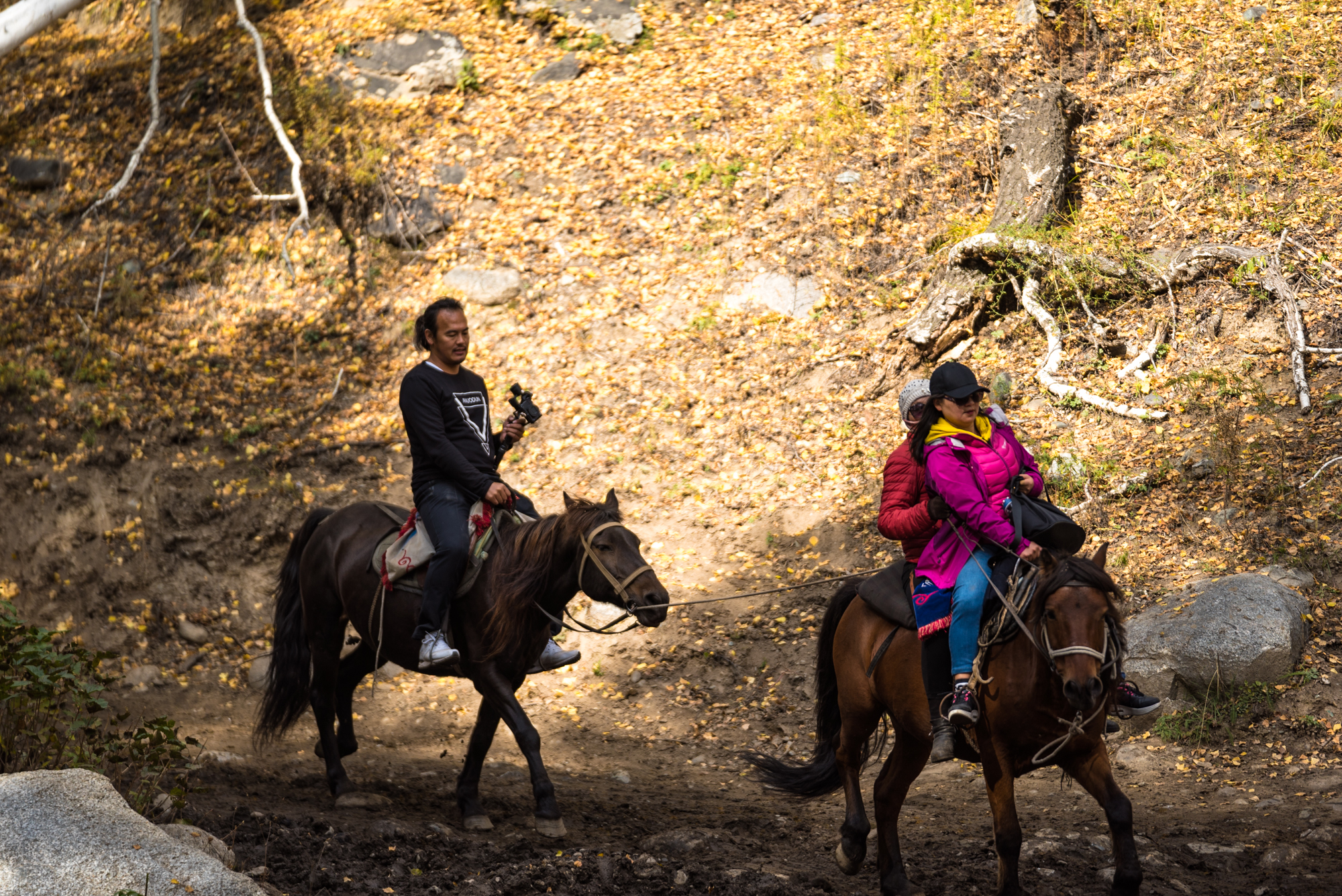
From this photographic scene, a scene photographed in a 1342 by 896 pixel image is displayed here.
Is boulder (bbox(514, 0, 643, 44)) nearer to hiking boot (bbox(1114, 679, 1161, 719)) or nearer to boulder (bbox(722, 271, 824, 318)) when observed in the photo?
boulder (bbox(722, 271, 824, 318))

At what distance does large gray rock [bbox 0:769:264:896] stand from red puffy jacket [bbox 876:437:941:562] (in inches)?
135

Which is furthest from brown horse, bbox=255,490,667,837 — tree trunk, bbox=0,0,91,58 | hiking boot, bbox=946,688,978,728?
tree trunk, bbox=0,0,91,58

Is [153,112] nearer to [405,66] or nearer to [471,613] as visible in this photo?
[405,66]

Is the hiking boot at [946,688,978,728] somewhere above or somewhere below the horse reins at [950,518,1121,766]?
below

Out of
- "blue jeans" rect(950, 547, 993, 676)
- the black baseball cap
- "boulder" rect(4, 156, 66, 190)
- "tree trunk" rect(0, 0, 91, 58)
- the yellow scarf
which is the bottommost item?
"blue jeans" rect(950, 547, 993, 676)

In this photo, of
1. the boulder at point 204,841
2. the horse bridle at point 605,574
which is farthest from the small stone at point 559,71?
the boulder at point 204,841

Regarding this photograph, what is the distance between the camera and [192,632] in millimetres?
10047

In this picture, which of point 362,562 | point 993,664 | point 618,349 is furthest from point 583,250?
point 993,664

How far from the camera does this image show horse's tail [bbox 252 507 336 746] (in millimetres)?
7262

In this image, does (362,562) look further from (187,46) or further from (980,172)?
(187,46)

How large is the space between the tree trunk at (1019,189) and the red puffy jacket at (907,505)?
603 centimetres

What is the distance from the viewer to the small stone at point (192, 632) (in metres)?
10.0

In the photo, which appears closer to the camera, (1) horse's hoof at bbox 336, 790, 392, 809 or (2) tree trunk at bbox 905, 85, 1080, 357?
(1) horse's hoof at bbox 336, 790, 392, 809

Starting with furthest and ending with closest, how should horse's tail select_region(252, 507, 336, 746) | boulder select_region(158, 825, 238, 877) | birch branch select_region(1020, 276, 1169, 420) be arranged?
birch branch select_region(1020, 276, 1169, 420) < horse's tail select_region(252, 507, 336, 746) < boulder select_region(158, 825, 238, 877)
